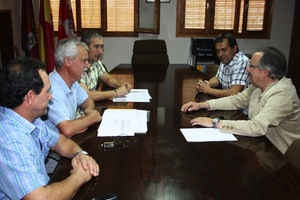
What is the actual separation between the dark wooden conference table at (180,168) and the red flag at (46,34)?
3502 millimetres

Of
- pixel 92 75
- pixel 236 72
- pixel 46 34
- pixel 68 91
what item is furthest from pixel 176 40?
pixel 68 91

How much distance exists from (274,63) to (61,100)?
4.41ft

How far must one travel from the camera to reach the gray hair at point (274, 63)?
1910mm

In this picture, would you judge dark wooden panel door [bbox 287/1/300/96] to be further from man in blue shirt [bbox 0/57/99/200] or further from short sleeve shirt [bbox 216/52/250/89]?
man in blue shirt [bbox 0/57/99/200]

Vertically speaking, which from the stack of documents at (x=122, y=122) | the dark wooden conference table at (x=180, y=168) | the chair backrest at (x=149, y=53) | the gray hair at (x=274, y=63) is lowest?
the dark wooden conference table at (x=180, y=168)

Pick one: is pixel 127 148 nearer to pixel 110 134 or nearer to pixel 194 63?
pixel 110 134

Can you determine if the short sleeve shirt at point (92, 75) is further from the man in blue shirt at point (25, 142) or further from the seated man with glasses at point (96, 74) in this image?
the man in blue shirt at point (25, 142)

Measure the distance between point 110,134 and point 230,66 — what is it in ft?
5.53

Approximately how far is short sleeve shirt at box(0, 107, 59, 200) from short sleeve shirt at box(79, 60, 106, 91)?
1451 mm

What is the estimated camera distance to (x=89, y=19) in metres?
5.50

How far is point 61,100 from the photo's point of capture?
1853 mm

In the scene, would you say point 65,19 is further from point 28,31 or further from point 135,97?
point 135,97

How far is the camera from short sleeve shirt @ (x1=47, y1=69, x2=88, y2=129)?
5.90 feet

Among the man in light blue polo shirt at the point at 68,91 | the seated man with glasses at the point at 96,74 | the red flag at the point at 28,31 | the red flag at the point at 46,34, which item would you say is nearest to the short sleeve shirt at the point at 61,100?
the man in light blue polo shirt at the point at 68,91
